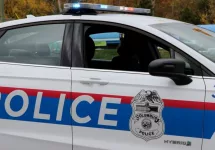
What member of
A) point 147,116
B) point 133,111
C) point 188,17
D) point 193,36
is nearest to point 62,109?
point 133,111

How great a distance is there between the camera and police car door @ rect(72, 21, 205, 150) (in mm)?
2955

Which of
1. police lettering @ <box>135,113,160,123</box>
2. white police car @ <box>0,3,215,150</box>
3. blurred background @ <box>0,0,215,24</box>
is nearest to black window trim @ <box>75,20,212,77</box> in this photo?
white police car @ <box>0,3,215,150</box>

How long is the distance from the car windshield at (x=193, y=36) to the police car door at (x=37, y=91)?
84 centimetres

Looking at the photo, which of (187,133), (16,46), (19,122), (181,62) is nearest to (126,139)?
(187,133)

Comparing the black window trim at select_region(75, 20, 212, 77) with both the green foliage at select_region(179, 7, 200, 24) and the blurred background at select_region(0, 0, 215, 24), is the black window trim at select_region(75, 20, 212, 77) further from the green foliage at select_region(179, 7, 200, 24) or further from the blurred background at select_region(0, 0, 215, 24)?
the green foliage at select_region(179, 7, 200, 24)

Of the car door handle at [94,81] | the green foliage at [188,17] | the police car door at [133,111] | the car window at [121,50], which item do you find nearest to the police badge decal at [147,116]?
the police car door at [133,111]

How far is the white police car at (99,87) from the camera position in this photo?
2.96m

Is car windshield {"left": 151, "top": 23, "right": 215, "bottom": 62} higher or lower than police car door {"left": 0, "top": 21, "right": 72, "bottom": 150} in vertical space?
higher

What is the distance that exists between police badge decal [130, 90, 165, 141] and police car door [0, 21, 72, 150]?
0.54 metres

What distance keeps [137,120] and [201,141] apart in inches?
19.2

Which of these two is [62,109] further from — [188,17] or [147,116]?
[188,17]

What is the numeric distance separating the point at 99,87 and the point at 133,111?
1.09 ft

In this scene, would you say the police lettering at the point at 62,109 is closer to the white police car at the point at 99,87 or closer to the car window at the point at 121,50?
the white police car at the point at 99,87

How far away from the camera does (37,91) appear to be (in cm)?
333
